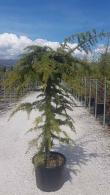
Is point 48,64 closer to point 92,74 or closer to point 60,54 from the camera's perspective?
point 60,54

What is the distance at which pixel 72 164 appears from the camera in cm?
542

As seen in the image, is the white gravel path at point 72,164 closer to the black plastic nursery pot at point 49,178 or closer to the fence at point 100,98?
the black plastic nursery pot at point 49,178

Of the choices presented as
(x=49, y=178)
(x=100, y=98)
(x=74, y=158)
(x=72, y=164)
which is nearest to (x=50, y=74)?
(x=49, y=178)

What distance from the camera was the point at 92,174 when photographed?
4.95m

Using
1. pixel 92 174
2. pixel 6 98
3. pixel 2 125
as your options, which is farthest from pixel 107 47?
pixel 92 174

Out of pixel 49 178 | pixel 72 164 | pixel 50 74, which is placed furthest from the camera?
pixel 72 164

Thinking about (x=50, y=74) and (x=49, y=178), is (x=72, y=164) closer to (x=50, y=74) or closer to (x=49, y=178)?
(x=49, y=178)

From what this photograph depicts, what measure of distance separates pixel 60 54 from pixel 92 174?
2248 millimetres

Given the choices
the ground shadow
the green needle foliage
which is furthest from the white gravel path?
the green needle foliage

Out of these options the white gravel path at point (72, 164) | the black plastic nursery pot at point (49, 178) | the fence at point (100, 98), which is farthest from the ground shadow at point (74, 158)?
the fence at point (100, 98)

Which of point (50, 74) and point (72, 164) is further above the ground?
point (50, 74)

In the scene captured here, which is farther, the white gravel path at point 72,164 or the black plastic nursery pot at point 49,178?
the white gravel path at point 72,164

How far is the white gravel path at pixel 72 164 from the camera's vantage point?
4.42 metres

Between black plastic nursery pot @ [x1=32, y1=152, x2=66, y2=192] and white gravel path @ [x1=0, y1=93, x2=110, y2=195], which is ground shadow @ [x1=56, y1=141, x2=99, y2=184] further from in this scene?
black plastic nursery pot @ [x1=32, y1=152, x2=66, y2=192]
